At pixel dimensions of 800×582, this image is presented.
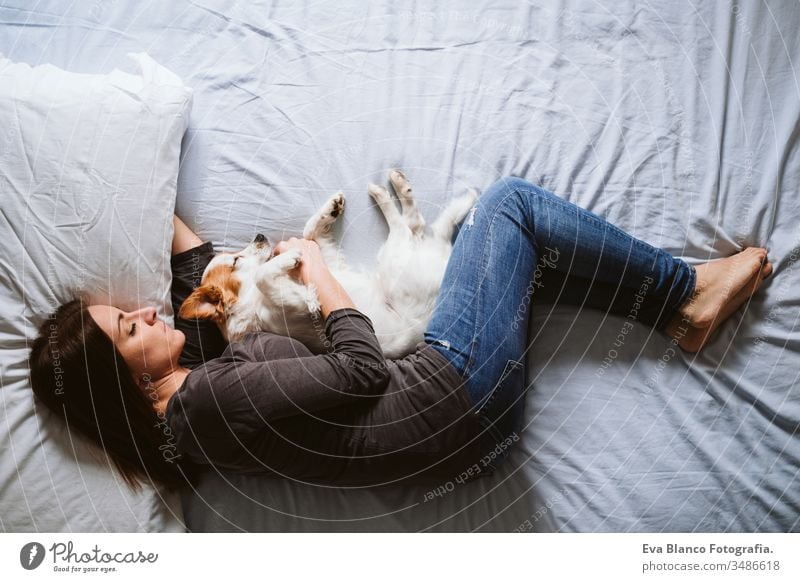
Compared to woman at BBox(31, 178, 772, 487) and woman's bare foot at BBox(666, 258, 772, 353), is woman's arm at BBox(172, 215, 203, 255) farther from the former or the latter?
woman's bare foot at BBox(666, 258, 772, 353)

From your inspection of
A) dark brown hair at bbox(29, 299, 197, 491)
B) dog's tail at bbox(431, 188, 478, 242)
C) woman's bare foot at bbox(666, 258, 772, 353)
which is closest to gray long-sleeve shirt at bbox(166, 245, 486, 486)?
dark brown hair at bbox(29, 299, 197, 491)

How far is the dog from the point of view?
1436 millimetres

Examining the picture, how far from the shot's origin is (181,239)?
1495mm

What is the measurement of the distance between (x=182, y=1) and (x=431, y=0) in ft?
2.42

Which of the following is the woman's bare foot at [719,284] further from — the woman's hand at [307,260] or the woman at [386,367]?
the woman's hand at [307,260]

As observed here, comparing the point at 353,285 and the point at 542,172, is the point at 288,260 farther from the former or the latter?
the point at 542,172

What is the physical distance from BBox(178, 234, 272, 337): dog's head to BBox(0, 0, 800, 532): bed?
7cm

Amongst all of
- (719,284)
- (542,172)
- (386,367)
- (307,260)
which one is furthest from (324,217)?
(719,284)

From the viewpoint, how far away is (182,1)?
1.61 metres

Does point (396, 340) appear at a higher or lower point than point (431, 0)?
lower

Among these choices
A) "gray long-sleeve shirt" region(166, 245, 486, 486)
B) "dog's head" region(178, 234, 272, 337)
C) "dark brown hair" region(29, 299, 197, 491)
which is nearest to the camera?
"gray long-sleeve shirt" region(166, 245, 486, 486)
